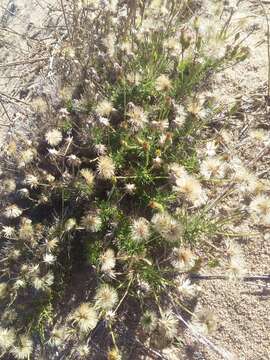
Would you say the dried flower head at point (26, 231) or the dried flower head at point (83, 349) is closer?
the dried flower head at point (83, 349)

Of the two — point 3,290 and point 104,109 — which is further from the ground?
point 104,109

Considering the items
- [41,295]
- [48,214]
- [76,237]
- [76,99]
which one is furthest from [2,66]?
[41,295]

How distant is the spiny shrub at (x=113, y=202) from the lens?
2.33m

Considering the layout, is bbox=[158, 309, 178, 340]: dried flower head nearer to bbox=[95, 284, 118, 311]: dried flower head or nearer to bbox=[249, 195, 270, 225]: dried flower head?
bbox=[95, 284, 118, 311]: dried flower head

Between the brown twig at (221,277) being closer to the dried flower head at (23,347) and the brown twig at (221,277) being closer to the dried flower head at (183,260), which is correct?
the dried flower head at (183,260)

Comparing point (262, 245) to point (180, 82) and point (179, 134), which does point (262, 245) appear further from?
point (180, 82)

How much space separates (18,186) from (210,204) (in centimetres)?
123

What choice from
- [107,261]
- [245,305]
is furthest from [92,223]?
[245,305]

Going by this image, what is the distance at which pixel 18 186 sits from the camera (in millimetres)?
2867

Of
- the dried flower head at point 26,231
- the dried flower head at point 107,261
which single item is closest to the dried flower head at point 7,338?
the dried flower head at point 26,231

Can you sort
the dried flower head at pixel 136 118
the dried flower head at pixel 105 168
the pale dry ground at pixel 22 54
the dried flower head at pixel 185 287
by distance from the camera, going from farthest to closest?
1. the pale dry ground at pixel 22 54
2. the dried flower head at pixel 136 118
3. the dried flower head at pixel 105 168
4. the dried flower head at pixel 185 287

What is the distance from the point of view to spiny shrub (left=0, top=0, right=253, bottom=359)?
2.33 metres

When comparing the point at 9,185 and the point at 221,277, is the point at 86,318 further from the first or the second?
the point at 9,185

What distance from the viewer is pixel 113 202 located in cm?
255
